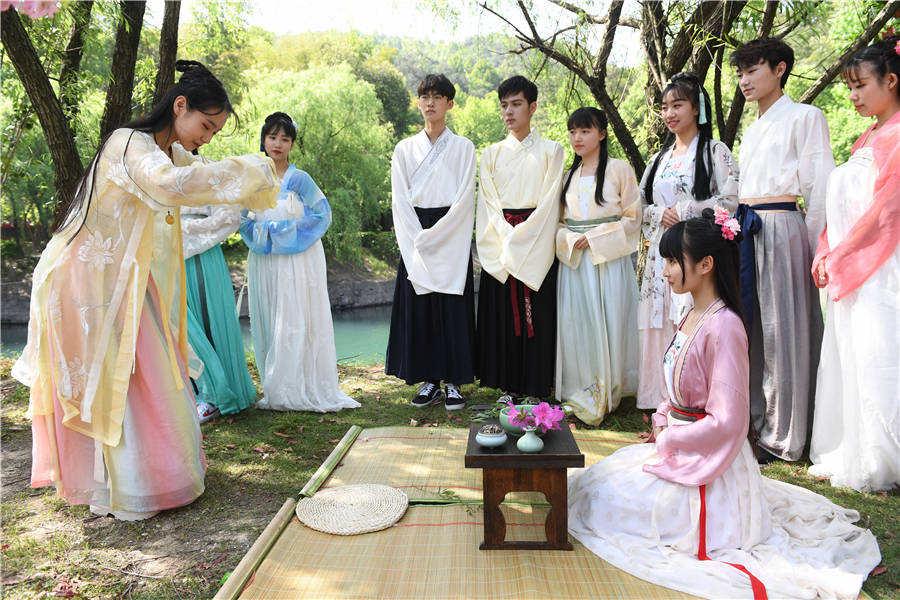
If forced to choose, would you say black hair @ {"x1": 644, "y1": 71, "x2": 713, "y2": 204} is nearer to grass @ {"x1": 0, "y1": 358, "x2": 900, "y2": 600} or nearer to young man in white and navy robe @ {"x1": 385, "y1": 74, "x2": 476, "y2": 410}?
young man in white and navy robe @ {"x1": 385, "y1": 74, "x2": 476, "y2": 410}

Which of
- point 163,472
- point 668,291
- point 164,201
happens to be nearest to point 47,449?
point 163,472

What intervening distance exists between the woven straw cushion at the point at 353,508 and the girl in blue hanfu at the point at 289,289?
140 centimetres

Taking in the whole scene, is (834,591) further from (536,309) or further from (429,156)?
(429,156)

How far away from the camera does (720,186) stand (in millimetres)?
3525

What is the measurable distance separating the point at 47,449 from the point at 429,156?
2.62 m

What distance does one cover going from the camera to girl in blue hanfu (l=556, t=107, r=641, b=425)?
12.6 feet

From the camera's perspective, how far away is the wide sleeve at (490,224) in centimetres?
400

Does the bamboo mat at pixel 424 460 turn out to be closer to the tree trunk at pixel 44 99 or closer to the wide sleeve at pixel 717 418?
the wide sleeve at pixel 717 418

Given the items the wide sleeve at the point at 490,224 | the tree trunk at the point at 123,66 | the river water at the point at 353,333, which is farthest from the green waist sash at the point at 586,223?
the river water at the point at 353,333

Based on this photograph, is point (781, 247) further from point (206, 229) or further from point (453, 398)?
point (206, 229)

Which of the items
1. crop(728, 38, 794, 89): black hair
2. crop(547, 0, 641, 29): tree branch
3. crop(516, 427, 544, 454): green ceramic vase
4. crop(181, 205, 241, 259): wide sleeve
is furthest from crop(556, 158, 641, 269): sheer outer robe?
crop(547, 0, 641, 29): tree branch

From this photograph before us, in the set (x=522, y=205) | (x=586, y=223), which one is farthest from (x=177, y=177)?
(x=586, y=223)

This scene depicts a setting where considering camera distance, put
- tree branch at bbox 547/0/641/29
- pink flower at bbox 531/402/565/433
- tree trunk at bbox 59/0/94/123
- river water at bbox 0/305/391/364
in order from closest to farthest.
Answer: pink flower at bbox 531/402/565/433
tree trunk at bbox 59/0/94/123
tree branch at bbox 547/0/641/29
river water at bbox 0/305/391/364

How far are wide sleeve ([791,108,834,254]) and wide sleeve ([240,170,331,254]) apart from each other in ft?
8.91
